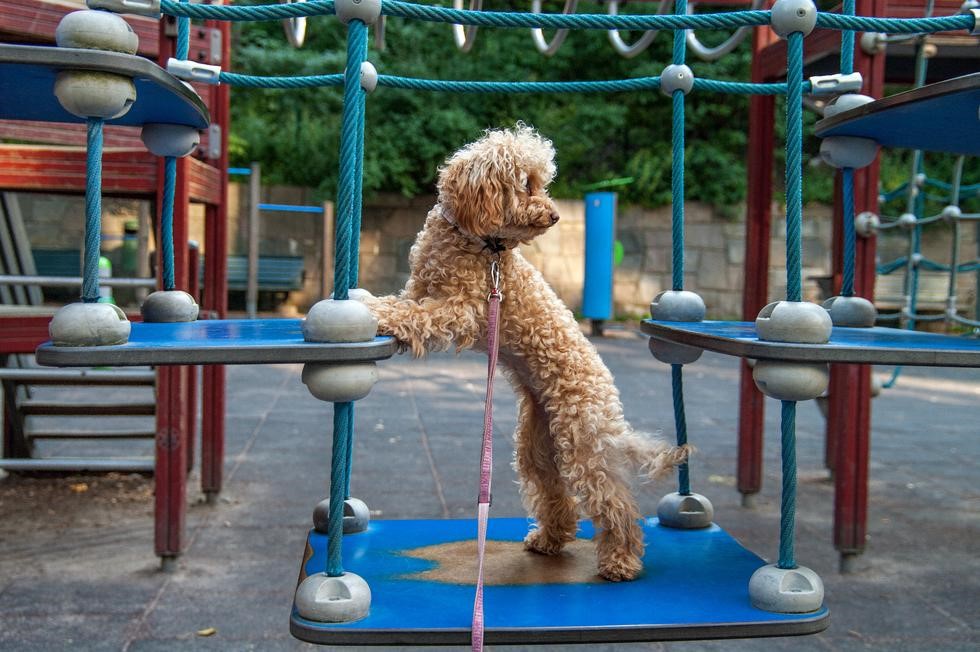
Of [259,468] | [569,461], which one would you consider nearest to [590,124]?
[259,468]

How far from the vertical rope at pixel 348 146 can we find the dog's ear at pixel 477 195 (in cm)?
27

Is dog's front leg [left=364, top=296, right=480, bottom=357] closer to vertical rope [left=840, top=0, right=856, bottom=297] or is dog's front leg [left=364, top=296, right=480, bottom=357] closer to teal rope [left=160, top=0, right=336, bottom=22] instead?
teal rope [left=160, top=0, right=336, bottom=22]

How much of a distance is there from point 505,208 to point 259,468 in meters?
3.31

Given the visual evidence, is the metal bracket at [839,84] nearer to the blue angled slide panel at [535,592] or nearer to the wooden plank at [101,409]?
the blue angled slide panel at [535,592]

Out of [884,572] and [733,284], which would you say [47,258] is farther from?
[884,572]

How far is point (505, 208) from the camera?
1.78 meters

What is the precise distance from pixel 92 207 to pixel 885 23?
58.3 inches

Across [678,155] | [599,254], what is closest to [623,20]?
[678,155]

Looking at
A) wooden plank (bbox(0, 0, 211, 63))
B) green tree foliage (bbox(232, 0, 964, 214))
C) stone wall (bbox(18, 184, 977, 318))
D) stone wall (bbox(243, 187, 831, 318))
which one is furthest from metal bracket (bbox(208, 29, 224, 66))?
stone wall (bbox(243, 187, 831, 318))

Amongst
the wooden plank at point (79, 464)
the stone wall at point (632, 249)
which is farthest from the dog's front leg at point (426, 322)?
the stone wall at point (632, 249)

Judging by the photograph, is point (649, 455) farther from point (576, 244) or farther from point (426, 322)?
point (576, 244)

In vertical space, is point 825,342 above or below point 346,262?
below

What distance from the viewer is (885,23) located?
5.75ft

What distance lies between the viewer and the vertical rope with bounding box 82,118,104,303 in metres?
1.55
